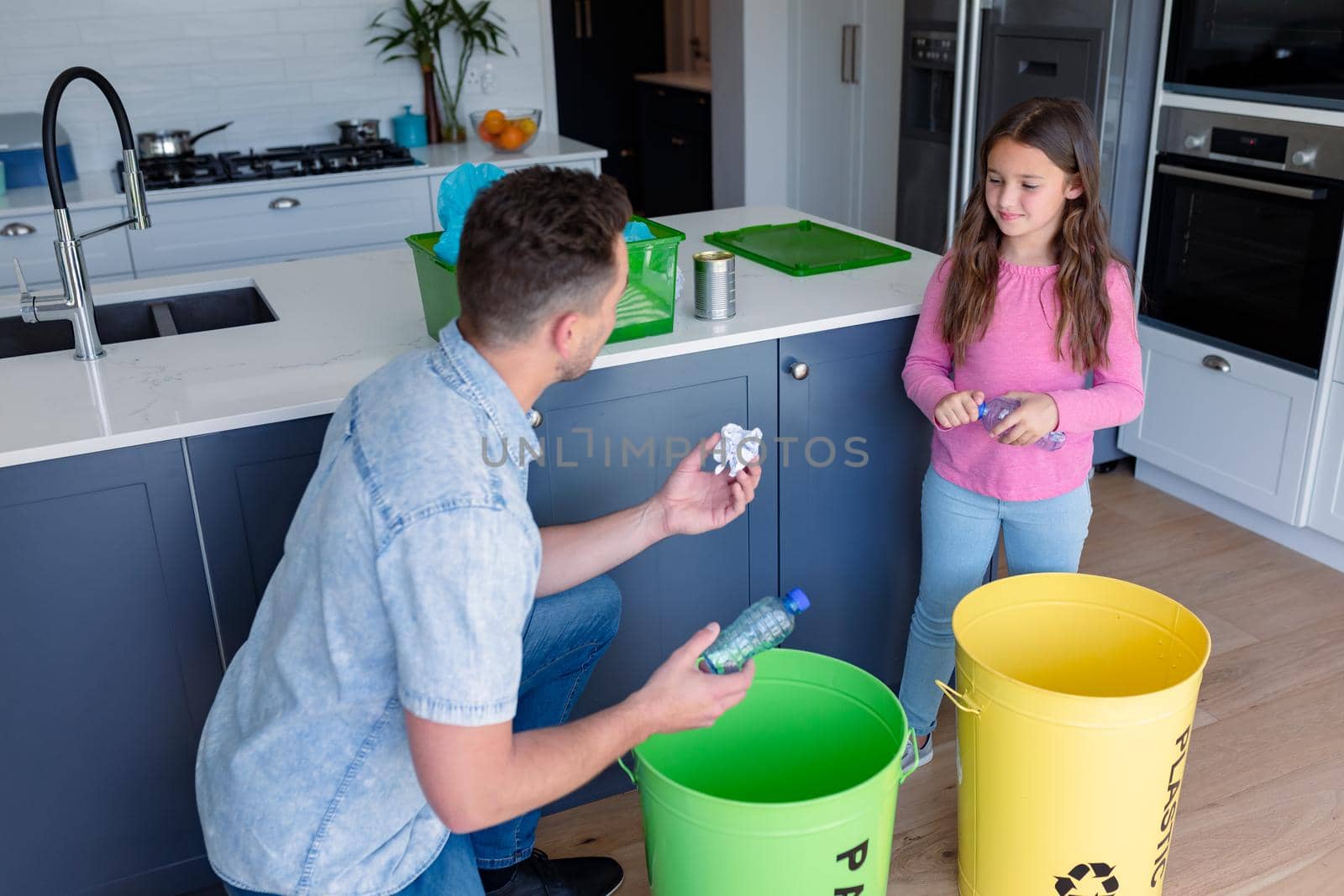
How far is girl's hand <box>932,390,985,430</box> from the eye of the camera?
1.80 m

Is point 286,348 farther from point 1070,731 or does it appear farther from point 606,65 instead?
point 606,65

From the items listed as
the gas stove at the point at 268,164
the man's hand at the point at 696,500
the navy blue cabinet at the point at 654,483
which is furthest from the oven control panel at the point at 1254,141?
the gas stove at the point at 268,164

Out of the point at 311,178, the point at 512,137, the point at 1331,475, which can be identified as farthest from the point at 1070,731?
the point at 512,137

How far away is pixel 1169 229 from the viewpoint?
119 inches

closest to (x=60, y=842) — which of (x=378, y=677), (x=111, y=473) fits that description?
(x=111, y=473)

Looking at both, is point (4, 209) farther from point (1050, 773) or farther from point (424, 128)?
point (1050, 773)

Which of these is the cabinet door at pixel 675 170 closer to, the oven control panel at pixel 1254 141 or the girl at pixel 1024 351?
the oven control panel at pixel 1254 141

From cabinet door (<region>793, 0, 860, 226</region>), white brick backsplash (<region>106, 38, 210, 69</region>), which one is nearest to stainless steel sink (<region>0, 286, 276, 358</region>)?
white brick backsplash (<region>106, 38, 210, 69</region>)

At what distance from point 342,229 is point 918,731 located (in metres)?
2.45

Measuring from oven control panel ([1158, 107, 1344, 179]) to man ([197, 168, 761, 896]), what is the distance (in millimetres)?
1930

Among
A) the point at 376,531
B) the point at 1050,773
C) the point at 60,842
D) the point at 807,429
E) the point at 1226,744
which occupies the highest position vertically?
the point at 376,531

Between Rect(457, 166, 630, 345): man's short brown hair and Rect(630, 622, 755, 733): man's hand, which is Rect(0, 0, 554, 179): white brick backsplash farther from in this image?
Rect(630, 622, 755, 733): man's hand

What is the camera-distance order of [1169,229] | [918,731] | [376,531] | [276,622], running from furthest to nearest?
[1169,229] → [918,731] → [276,622] → [376,531]

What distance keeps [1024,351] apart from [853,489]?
431 millimetres
